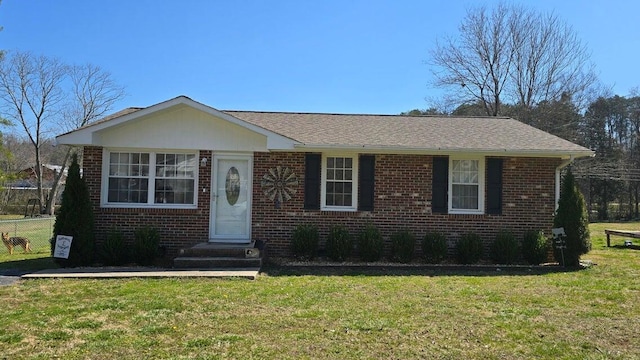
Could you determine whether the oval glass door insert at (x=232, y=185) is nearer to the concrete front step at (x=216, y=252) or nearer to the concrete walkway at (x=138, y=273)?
the concrete front step at (x=216, y=252)

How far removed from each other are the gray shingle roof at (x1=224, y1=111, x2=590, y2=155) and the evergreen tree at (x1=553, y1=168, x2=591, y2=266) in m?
0.95

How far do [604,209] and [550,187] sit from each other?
30347 mm

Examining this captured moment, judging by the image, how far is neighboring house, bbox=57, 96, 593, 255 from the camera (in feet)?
33.4

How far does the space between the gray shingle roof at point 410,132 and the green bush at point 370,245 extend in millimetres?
2013

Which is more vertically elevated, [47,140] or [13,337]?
[47,140]

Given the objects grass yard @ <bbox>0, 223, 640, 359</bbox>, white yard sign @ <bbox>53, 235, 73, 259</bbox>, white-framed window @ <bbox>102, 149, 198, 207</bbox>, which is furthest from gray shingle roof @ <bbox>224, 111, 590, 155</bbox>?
white yard sign @ <bbox>53, 235, 73, 259</bbox>

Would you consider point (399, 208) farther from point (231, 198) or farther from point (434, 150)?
point (231, 198)

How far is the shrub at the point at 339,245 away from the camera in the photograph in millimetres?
9727

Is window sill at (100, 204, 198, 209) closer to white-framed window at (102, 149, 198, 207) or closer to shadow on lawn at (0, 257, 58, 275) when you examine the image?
white-framed window at (102, 149, 198, 207)

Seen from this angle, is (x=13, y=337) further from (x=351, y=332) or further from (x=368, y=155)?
(x=368, y=155)

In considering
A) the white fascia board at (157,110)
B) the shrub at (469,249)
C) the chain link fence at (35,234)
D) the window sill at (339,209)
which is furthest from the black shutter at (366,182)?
the chain link fence at (35,234)

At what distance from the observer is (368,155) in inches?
414

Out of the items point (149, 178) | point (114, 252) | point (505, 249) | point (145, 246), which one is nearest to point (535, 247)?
point (505, 249)

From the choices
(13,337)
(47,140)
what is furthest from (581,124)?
(47,140)
